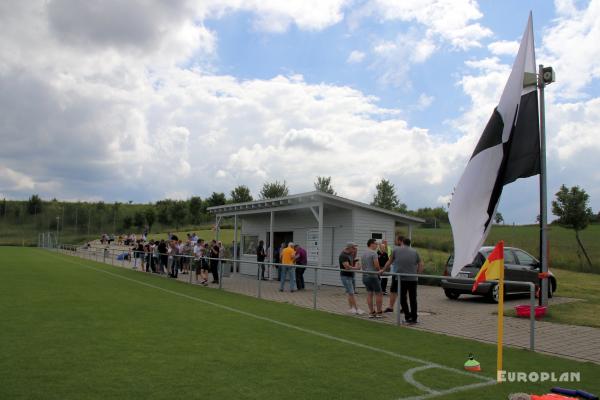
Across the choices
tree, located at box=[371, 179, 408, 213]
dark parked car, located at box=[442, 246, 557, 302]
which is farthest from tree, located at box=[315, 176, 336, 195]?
dark parked car, located at box=[442, 246, 557, 302]

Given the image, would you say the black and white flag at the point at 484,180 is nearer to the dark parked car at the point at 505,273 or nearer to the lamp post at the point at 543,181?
the lamp post at the point at 543,181

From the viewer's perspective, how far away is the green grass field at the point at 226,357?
5.23m

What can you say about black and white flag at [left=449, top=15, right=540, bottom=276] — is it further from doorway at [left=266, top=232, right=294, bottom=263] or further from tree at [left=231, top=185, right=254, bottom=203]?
tree at [left=231, top=185, right=254, bottom=203]

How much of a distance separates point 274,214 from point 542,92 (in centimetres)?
1423

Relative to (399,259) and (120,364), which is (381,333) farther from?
(120,364)

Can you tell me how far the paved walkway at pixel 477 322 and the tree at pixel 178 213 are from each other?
58753 millimetres

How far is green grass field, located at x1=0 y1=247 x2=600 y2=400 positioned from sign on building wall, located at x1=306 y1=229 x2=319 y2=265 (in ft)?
29.6

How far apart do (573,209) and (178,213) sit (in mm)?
56853

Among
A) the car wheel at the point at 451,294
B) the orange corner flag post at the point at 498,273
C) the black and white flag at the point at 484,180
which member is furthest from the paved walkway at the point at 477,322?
the black and white flag at the point at 484,180

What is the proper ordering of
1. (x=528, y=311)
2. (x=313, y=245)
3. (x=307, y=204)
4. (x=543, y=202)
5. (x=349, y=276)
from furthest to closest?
(x=313, y=245) < (x=307, y=204) < (x=349, y=276) < (x=528, y=311) < (x=543, y=202)

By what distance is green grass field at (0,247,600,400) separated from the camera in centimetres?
523

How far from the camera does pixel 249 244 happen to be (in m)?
25.9

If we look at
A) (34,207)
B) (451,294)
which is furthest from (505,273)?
(34,207)

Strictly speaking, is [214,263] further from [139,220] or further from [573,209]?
[139,220]
